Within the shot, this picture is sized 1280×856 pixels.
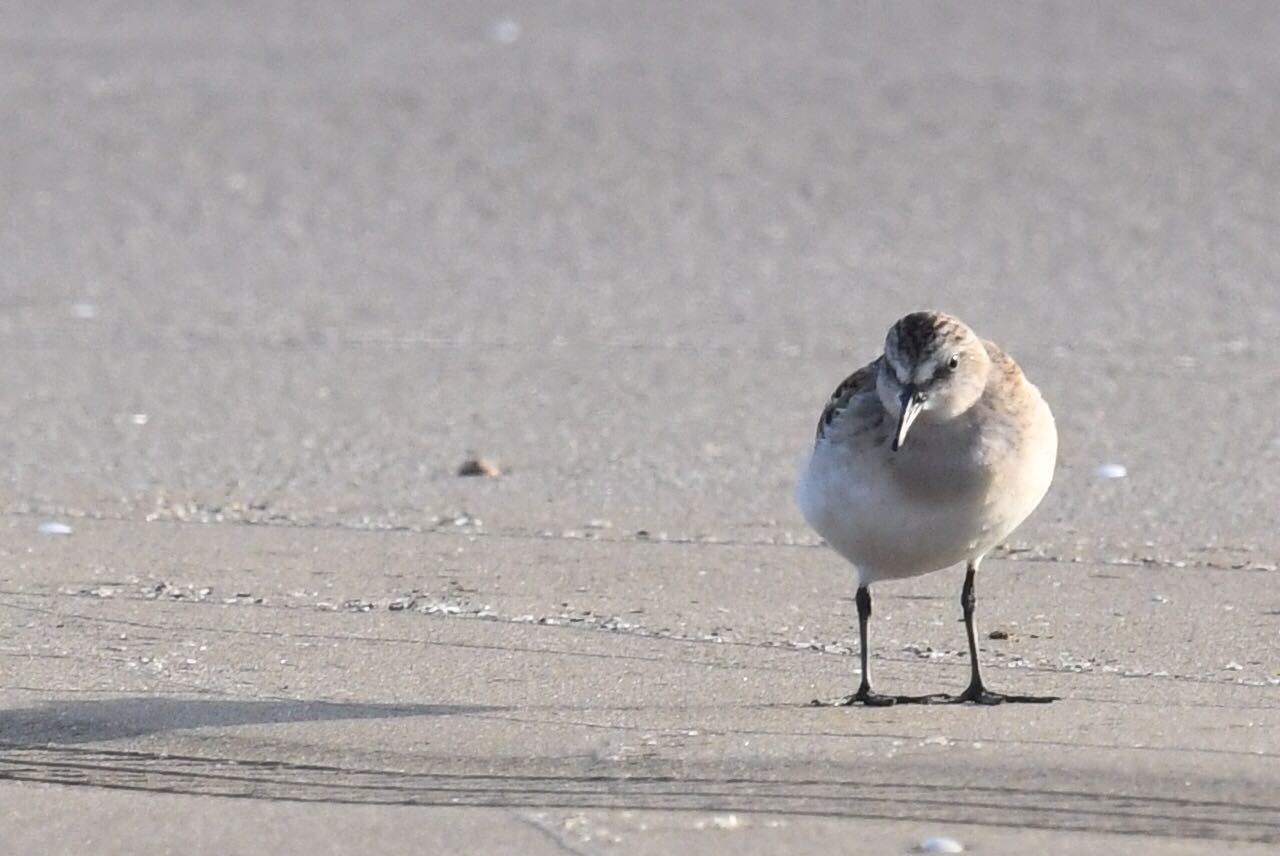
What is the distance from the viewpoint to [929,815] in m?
4.05

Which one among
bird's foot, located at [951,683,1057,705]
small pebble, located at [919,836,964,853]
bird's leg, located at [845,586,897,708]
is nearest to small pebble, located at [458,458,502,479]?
bird's leg, located at [845,586,897,708]

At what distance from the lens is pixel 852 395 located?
5016mm

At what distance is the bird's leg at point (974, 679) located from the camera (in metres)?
4.78

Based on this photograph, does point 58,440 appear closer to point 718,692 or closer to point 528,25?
point 718,692

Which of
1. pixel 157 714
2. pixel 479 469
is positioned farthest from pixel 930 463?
pixel 479 469

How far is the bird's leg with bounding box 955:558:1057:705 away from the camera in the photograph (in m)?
4.78

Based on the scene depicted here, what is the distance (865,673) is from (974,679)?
0.23m

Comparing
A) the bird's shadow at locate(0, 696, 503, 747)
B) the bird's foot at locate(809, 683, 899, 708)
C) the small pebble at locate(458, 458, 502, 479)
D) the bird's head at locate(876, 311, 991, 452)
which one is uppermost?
the small pebble at locate(458, 458, 502, 479)

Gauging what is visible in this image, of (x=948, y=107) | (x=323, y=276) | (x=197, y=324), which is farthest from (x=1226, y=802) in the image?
(x=948, y=107)

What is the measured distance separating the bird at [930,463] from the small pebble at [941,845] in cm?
82

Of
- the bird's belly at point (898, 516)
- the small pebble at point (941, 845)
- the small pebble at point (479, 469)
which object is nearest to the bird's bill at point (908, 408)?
the bird's belly at point (898, 516)

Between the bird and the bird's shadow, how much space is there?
858 mm

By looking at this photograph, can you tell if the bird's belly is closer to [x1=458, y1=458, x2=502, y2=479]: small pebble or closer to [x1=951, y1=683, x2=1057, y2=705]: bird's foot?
[x1=951, y1=683, x2=1057, y2=705]: bird's foot

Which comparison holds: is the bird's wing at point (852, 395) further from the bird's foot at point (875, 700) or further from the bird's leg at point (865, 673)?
the bird's foot at point (875, 700)
